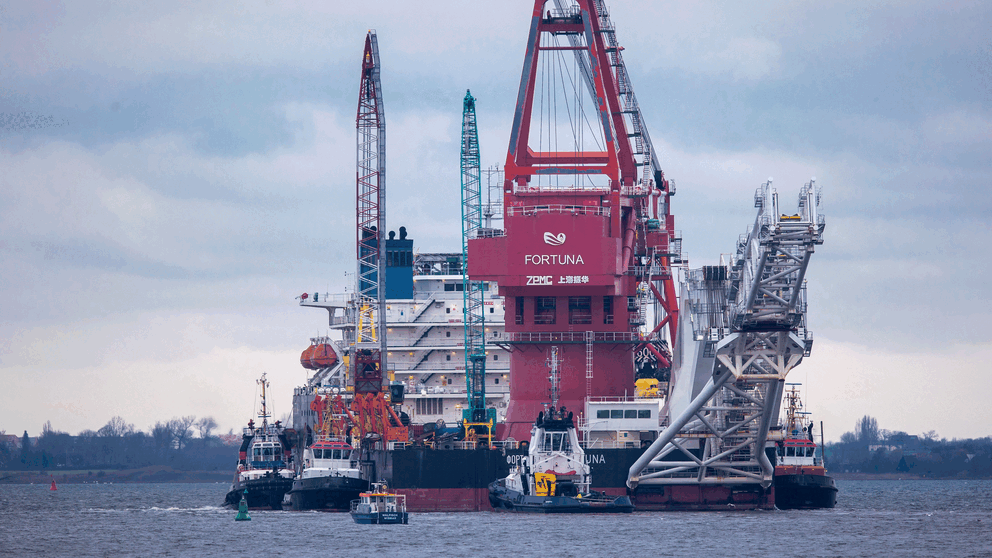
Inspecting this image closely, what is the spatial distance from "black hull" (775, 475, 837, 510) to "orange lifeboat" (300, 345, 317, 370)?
33492 millimetres

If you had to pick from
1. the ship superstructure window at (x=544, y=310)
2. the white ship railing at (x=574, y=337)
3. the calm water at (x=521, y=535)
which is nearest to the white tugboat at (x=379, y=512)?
the calm water at (x=521, y=535)

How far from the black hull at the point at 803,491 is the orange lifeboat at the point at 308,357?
33.5 meters

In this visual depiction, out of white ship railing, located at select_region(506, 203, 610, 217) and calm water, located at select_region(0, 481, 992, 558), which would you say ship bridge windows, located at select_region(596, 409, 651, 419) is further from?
white ship railing, located at select_region(506, 203, 610, 217)

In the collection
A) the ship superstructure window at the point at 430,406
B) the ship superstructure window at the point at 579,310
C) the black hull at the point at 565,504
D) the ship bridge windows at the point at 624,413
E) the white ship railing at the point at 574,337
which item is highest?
the ship superstructure window at the point at 579,310

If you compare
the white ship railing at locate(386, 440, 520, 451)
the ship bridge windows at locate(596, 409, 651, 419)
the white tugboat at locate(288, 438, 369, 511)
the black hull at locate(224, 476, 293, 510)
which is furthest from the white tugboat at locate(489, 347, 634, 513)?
the black hull at locate(224, 476, 293, 510)

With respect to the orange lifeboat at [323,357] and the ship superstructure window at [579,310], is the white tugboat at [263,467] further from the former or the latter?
the ship superstructure window at [579,310]

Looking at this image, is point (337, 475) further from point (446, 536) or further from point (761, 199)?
point (761, 199)

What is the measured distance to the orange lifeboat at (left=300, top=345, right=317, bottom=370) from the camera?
99125 mm

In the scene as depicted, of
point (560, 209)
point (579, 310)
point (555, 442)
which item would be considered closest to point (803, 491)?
point (579, 310)

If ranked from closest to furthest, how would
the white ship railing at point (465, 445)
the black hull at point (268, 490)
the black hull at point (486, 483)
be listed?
the black hull at point (486, 483) → the white ship railing at point (465, 445) → the black hull at point (268, 490)

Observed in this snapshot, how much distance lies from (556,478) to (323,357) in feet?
105

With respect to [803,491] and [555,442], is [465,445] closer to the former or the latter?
[555,442]

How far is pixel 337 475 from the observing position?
80562 mm

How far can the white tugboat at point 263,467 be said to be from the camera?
8700 cm
